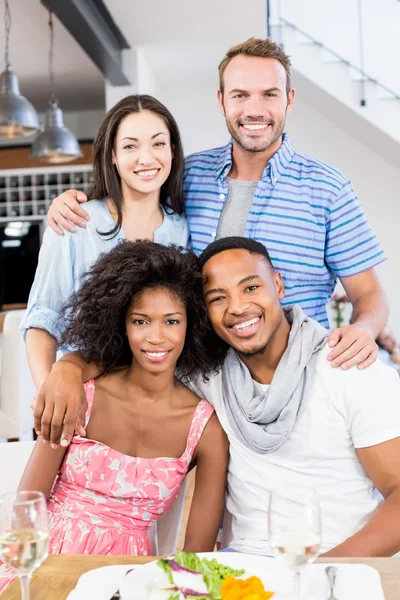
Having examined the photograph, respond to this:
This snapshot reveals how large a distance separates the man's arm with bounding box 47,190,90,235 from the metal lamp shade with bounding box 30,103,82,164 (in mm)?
3202

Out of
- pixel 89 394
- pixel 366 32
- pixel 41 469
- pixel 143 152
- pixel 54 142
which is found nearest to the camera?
pixel 41 469

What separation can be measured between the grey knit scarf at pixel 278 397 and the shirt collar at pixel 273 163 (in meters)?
0.57

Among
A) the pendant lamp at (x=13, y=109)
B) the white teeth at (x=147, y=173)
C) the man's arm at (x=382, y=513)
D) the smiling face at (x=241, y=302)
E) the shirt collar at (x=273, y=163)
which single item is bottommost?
the man's arm at (x=382, y=513)

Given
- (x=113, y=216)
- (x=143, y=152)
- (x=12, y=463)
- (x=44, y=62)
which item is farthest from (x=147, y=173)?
(x=44, y=62)

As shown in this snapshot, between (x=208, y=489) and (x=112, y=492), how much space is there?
0.73 feet

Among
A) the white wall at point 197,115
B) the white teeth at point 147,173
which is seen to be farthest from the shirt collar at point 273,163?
the white wall at point 197,115

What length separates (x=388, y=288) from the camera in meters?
7.11

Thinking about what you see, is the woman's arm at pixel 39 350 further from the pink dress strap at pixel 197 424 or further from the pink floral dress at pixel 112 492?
the pink dress strap at pixel 197 424

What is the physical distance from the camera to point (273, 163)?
212 cm

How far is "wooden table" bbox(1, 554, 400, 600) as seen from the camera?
42.5 inches

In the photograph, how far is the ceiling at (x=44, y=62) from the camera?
5305 mm

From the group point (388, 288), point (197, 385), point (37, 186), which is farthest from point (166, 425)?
point (37, 186)

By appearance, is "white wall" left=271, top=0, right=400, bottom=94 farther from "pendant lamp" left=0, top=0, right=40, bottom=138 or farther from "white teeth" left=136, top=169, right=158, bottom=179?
"white teeth" left=136, top=169, right=158, bottom=179

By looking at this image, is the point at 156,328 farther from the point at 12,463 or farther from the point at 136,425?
the point at 12,463
